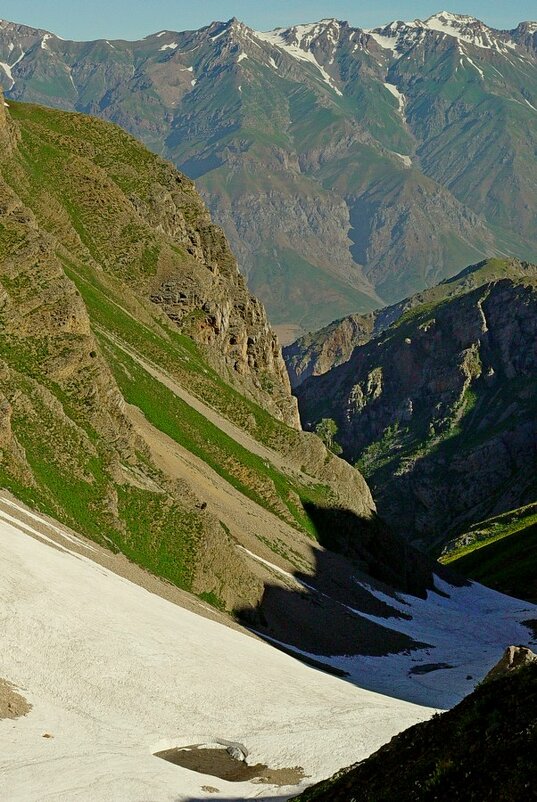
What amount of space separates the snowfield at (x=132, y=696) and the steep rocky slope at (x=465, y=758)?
902cm

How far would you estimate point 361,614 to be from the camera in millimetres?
92812

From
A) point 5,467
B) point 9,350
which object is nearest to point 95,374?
point 9,350

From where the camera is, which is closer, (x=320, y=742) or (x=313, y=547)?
(x=320, y=742)

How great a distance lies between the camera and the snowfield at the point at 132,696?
120ft

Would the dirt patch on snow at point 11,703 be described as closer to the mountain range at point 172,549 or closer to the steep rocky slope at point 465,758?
the mountain range at point 172,549

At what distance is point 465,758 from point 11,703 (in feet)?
66.8

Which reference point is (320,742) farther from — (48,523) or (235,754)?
(48,523)

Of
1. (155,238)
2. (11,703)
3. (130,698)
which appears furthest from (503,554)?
(11,703)

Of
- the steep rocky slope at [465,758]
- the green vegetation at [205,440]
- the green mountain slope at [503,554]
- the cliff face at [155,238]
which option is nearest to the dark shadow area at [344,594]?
the green vegetation at [205,440]

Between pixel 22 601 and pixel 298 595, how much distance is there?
137 feet

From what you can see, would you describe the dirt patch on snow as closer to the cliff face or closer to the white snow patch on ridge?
the white snow patch on ridge

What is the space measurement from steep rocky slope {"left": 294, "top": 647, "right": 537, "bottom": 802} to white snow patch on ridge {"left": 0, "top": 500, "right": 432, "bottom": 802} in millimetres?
8809

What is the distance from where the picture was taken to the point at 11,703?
39500mm

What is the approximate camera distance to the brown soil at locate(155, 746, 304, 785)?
39531 millimetres
